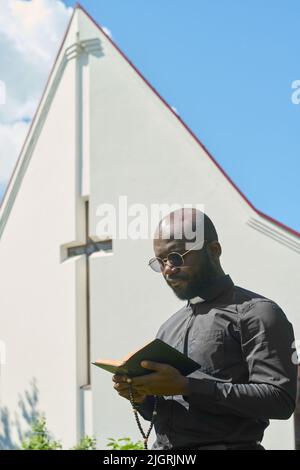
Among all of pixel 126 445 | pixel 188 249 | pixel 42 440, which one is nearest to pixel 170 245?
pixel 188 249

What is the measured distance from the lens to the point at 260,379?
1979 mm

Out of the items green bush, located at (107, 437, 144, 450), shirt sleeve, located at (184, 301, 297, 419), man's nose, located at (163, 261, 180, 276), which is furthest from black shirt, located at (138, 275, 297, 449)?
green bush, located at (107, 437, 144, 450)

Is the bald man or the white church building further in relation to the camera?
the white church building

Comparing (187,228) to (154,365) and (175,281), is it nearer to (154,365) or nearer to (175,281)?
(175,281)

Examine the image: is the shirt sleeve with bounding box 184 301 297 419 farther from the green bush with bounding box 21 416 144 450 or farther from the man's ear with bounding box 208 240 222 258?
the green bush with bounding box 21 416 144 450

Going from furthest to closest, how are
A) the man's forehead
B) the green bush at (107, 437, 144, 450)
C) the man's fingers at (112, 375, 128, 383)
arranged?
the green bush at (107, 437, 144, 450)
the man's forehead
the man's fingers at (112, 375, 128, 383)

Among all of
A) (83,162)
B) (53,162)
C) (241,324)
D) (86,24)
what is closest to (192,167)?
(83,162)

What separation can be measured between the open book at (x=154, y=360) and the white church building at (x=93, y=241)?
192 inches

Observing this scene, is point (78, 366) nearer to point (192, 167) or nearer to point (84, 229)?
point (84, 229)

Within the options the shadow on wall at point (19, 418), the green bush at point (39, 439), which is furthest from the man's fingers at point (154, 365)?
the shadow on wall at point (19, 418)

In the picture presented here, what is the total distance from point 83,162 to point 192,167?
196 centimetres

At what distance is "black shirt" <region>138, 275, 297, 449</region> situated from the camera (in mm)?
1965

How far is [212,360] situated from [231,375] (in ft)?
0.26

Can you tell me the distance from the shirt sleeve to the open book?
Answer: 0.05 metres
